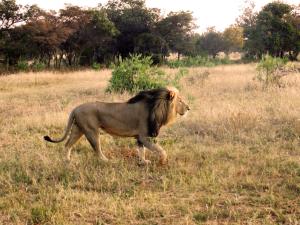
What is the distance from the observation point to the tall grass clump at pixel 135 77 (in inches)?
575

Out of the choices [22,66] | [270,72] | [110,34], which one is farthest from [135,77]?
[110,34]

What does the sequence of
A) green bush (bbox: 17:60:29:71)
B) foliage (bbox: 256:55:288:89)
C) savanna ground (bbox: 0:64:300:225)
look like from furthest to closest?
green bush (bbox: 17:60:29:71), foliage (bbox: 256:55:288:89), savanna ground (bbox: 0:64:300:225)

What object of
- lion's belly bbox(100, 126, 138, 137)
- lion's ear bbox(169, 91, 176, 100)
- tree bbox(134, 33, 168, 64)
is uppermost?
tree bbox(134, 33, 168, 64)

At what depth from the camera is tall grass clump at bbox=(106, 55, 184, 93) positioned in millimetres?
14594

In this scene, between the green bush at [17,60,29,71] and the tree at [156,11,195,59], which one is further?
the tree at [156,11,195,59]

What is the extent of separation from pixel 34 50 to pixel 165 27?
42.3 ft

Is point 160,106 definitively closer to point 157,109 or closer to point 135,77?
point 157,109

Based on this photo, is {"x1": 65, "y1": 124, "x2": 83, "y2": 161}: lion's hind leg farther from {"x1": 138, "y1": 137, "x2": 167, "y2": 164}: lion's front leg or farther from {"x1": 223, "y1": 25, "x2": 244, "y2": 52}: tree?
{"x1": 223, "y1": 25, "x2": 244, "y2": 52}: tree

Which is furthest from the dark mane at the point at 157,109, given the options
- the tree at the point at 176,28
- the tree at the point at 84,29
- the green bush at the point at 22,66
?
the tree at the point at 176,28

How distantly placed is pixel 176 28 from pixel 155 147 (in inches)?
1416

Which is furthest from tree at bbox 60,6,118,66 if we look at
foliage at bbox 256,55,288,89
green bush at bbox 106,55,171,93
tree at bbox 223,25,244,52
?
tree at bbox 223,25,244,52

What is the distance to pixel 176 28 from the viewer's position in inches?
1633

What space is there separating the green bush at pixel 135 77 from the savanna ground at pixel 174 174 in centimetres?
369

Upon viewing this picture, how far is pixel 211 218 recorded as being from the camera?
15.4 feet
